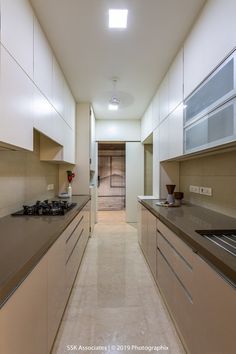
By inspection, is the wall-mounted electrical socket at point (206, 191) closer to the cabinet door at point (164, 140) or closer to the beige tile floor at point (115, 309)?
the cabinet door at point (164, 140)

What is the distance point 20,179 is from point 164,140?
6.14 ft

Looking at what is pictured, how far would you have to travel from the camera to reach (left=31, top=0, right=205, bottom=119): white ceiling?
1.75m

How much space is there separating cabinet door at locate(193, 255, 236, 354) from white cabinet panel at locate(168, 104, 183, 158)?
1363 millimetres

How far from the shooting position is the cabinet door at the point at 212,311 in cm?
88

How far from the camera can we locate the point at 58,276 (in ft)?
4.99

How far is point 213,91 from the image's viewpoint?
1.55m

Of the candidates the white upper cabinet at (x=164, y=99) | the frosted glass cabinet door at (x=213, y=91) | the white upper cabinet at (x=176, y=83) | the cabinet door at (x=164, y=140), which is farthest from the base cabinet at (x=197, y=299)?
the white upper cabinet at (x=164, y=99)

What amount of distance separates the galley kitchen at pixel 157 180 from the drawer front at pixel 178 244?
1 cm

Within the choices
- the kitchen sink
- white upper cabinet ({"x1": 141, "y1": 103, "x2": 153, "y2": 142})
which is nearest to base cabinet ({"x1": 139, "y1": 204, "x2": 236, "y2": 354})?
the kitchen sink

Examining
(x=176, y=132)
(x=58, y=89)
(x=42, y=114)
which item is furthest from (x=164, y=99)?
(x=42, y=114)

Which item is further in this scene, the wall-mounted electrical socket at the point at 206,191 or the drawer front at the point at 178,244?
the wall-mounted electrical socket at the point at 206,191

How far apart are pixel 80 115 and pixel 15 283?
3618 millimetres

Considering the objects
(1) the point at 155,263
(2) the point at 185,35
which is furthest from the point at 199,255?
(2) the point at 185,35

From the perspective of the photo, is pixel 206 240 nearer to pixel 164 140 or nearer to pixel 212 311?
pixel 212 311
